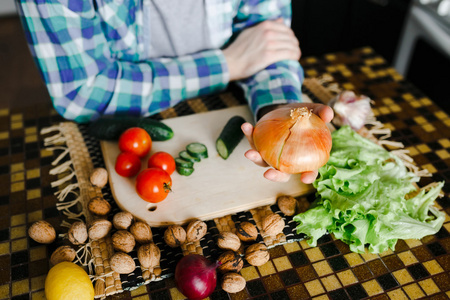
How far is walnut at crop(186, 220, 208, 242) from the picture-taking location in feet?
3.07

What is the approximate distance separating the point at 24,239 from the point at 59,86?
456mm

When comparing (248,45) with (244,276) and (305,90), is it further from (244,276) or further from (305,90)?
(244,276)

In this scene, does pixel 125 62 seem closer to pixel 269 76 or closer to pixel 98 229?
pixel 269 76

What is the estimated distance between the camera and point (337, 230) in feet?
3.17

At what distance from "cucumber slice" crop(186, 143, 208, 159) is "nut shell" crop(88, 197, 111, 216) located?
0.28 m

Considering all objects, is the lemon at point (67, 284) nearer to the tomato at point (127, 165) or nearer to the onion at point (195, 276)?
the onion at point (195, 276)

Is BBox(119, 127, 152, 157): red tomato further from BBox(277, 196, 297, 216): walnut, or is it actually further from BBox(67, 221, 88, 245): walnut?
BBox(277, 196, 297, 216): walnut

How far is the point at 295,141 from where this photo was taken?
2.90 ft

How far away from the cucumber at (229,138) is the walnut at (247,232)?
9.4 inches

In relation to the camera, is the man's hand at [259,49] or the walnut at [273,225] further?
the man's hand at [259,49]

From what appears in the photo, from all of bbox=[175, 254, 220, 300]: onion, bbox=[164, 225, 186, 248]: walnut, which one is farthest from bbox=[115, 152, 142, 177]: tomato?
bbox=[175, 254, 220, 300]: onion

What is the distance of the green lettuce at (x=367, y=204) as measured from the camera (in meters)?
0.93

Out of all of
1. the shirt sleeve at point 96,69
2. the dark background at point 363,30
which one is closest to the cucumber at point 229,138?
the shirt sleeve at point 96,69

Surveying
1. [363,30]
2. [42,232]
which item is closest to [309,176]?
[42,232]
